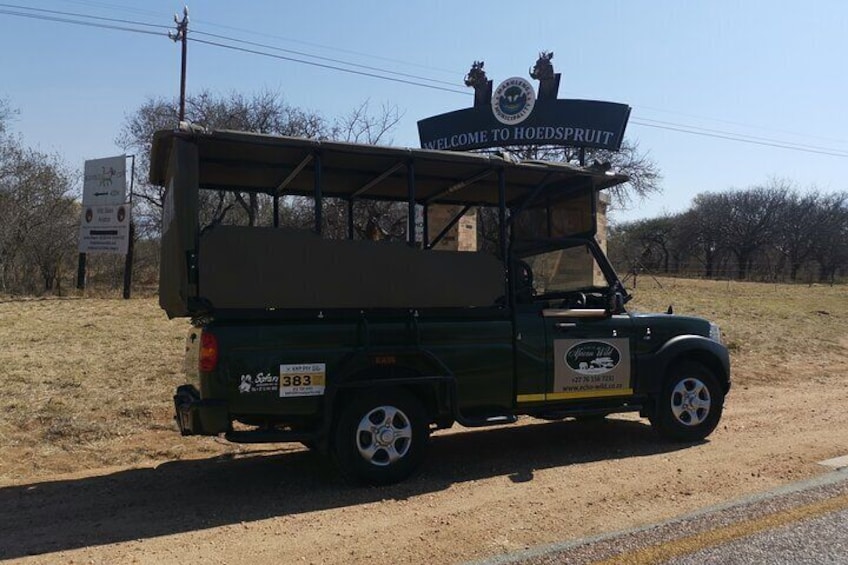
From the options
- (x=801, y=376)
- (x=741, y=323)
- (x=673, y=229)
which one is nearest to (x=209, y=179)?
(x=801, y=376)

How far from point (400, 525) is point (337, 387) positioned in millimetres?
1225

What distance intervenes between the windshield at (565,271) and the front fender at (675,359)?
0.86 m

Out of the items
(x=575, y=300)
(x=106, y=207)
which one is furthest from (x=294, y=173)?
(x=106, y=207)

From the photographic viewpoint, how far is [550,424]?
27.5 feet

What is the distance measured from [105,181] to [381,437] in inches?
658

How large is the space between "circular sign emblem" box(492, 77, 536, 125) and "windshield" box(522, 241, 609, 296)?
38.9 ft

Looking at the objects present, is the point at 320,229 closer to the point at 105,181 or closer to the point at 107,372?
the point at 107,372

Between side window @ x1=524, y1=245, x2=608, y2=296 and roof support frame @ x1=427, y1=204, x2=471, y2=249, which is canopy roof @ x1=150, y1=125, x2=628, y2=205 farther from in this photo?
side window @ x1=524, y1=245, x2=608, y2=296

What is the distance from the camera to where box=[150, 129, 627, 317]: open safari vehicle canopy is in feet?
17.6

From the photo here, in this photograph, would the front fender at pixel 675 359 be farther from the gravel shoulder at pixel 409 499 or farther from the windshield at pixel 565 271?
the windshield at pixel 565 271

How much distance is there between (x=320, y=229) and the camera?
5.87 meters

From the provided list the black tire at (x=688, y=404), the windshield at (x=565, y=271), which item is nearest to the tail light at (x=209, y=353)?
the windshield at (x=565, y=271)

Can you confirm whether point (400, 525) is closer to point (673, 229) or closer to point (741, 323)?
point (741, 323)

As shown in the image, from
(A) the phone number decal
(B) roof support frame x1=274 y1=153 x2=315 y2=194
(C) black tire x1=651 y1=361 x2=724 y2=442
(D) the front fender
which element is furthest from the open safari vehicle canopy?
(C) black tire x1=651 y1=361 x2=724 y2=442
